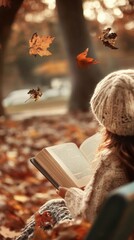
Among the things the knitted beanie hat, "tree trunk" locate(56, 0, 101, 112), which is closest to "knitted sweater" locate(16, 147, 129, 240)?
the knitted beanie hat

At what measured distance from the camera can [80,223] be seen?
7.32ft

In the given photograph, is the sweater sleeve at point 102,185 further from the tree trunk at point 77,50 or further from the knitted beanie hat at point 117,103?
the tree trunk at point 77,50

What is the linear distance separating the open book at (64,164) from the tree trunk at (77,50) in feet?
19.0

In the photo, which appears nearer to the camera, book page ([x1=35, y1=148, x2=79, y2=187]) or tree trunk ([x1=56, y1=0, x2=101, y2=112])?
book page ([x1=35, y1=148, x2=79, y2=187])

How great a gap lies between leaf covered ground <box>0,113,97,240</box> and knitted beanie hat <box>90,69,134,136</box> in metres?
0.53

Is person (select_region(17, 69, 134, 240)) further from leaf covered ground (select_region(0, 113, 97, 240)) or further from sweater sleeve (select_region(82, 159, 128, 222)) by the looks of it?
leaf covered ground (select_region(0, 113, 97, 240))

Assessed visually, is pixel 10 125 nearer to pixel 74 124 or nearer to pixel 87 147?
pixel 74 124

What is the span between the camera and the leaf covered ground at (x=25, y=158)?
202 inches

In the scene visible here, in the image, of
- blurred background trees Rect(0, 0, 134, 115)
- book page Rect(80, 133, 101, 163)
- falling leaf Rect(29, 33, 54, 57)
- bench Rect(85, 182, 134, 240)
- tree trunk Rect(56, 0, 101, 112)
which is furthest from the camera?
blurred background trees Rect(0, 0, 134, 115)

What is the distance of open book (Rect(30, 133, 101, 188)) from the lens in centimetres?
298

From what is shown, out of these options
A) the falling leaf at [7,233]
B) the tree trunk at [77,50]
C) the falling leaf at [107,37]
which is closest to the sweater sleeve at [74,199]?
the falling leaf at [107,37]

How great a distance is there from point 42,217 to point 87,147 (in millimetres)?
473

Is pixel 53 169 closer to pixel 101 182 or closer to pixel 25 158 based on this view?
pixel 101 182

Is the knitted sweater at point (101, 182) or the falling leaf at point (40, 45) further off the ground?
the falling leaf at point (40, 45)
